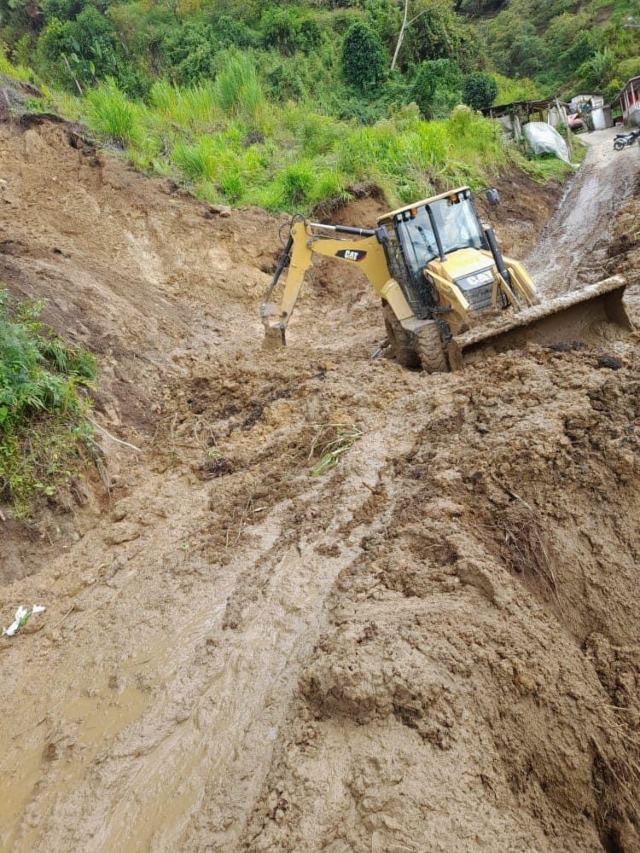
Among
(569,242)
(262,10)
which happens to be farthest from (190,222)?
(262,10)

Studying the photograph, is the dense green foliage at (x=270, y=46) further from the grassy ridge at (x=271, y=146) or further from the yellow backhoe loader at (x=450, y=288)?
the yellow backhoe loader at (x=450, y=288)

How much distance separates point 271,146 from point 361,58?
11.3 m

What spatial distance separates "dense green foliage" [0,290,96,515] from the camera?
4.87m

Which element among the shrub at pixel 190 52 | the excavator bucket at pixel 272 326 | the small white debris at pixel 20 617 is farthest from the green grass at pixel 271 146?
the small white debris at pixel 20 617

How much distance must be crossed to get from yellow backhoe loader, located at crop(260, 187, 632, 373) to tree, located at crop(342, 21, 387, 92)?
63.2 feet

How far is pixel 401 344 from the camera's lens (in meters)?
7.47

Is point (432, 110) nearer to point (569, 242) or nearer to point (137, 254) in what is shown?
point (569, 242)

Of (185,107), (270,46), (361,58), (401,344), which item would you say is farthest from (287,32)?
(401,344)

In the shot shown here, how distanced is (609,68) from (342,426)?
1621 inches

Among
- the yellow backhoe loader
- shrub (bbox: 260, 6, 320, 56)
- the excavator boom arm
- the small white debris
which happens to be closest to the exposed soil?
the small white debris

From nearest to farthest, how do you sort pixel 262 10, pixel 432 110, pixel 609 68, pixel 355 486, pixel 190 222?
pixel 355 486
pixel 190 222
pixel 432 110
pixel 262 10
pixel 609 68

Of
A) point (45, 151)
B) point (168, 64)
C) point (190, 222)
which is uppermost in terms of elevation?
point (168, 64)

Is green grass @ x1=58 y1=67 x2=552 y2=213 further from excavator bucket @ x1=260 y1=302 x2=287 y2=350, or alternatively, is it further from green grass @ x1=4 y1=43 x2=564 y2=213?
excavator bucket @ x1=260 y1=302 x2=287 y2=350

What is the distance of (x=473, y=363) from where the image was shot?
6.16 m
